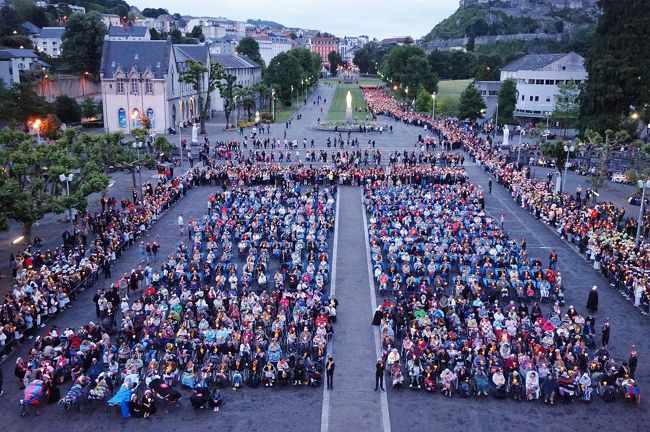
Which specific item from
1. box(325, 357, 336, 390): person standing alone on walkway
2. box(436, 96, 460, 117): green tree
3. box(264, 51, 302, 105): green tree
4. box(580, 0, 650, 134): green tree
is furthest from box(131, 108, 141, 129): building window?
box(325, 357, 336, 390): person standing alone on walkway

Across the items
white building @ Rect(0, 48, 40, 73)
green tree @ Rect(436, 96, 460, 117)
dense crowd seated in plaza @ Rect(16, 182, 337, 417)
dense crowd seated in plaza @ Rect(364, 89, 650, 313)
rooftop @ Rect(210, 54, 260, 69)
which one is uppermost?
rooftop @ Rect(210, 54, 260, 69)

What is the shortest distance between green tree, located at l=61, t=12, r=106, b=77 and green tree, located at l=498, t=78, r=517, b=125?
6674 cm

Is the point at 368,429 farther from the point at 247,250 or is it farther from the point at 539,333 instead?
the point at 247,250

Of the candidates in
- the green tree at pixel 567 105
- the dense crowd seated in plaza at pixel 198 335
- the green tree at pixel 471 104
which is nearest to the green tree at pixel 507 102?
the green tree at pixel 471 104

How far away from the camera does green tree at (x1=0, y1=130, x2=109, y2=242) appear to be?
29016 millimetres

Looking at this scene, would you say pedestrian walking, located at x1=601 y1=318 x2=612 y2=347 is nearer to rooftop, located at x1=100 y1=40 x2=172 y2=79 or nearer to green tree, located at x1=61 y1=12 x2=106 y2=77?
rooftop, located at x1=100 y1=40 x2=172 y2=79

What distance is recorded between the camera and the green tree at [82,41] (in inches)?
3932

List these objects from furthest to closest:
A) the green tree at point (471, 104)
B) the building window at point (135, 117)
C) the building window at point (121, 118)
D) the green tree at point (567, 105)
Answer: the green tree at point (471, 104) < the building window at point (121, 118) < the building window at point (135, 117) < the green tree at point (567, 105)

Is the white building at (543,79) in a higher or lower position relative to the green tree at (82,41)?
lower

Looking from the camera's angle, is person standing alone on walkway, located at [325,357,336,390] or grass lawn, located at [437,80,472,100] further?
grass lawn, located at [437,80,472,100]

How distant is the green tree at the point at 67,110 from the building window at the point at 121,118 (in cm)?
597

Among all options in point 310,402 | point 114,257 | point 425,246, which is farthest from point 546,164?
point 310,402

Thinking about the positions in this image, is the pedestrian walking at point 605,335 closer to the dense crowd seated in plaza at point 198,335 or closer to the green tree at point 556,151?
the dense crowd seated in plaza at point 198,335

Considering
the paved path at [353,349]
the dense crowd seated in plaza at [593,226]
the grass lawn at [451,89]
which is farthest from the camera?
the grass lawn at [451,89]
